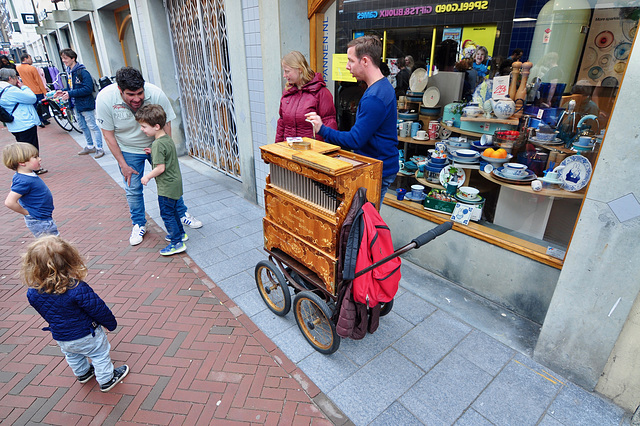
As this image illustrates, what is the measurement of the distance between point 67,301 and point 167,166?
2035 millimetres

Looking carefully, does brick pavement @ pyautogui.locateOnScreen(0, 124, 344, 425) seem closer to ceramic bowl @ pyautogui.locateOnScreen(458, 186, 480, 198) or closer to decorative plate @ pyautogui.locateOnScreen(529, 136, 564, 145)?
ceramic bowl @ pyautogui.locateOnScreen(458, 186, 480, 198)

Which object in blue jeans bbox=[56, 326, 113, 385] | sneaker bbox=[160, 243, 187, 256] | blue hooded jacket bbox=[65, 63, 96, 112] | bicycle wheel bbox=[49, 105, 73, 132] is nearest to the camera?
blue jeans bbox=[56, 326, 113, 385]

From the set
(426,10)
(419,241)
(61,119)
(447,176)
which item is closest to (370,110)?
(419,241)

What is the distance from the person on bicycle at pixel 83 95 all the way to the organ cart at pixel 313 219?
6.95 meters

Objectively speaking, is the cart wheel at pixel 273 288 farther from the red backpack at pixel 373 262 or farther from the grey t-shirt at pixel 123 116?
the grey t-shirt at pixel 123 116

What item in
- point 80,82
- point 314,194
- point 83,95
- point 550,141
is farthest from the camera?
point 83,95

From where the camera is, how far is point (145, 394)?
262 cm

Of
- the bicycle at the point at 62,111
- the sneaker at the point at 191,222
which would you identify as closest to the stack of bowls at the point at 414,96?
the sneaker at the point at 191,222

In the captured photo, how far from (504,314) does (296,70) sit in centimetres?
308

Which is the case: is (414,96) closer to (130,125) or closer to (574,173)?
(574,173)

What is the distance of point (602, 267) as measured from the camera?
2.30 m

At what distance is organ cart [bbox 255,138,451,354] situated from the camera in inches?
89.7

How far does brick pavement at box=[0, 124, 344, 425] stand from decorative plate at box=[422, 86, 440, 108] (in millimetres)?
3019

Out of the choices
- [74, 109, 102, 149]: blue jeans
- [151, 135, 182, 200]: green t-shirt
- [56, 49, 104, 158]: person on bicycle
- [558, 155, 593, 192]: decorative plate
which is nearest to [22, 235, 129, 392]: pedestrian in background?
[151, 135, 182, 200]: green t-shirt
